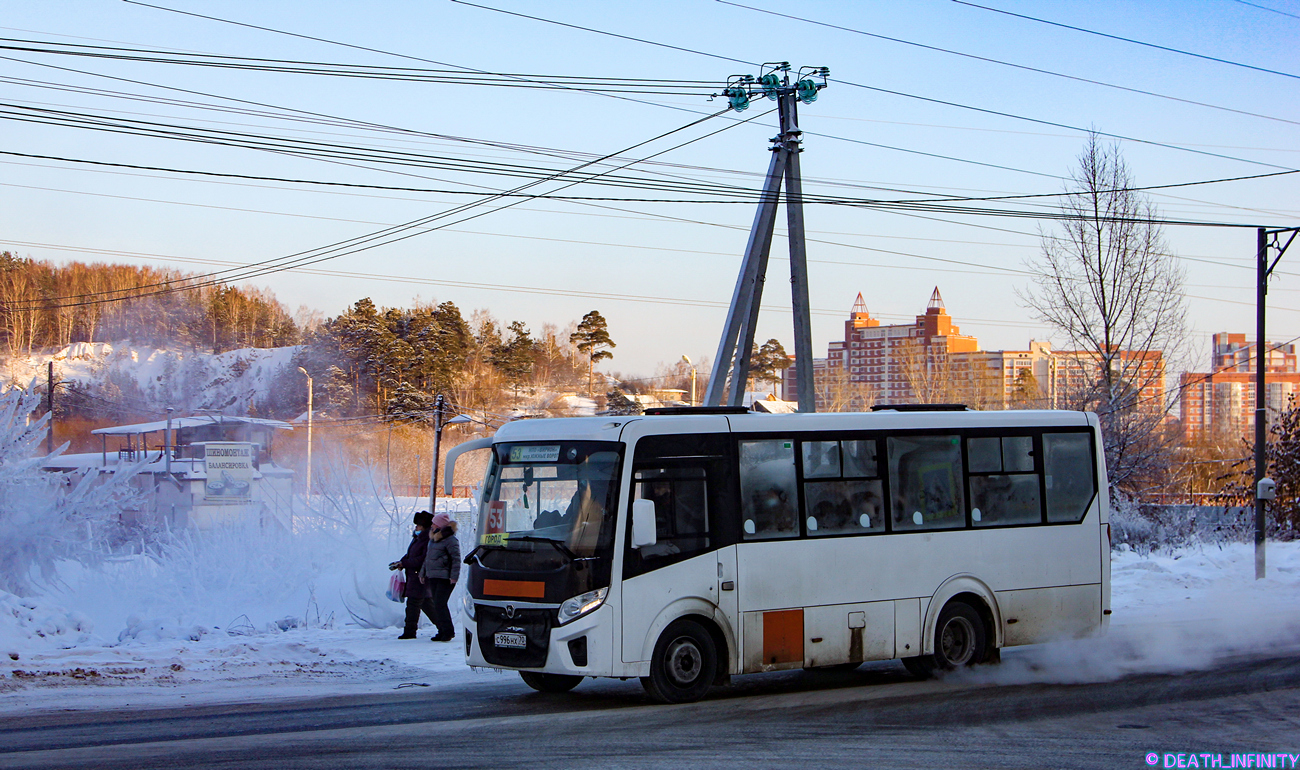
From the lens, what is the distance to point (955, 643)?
11766 mm

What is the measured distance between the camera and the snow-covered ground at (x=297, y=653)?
35.7 ft

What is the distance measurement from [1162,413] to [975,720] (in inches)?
1079

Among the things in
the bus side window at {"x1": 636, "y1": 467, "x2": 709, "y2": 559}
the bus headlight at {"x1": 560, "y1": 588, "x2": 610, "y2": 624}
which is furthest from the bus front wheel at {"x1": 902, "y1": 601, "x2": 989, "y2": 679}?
the bus headlight at {"x1": 560, "y1": 588, "x2": 610, "y2": 624}

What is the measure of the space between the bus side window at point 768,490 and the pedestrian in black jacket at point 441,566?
4.94 m

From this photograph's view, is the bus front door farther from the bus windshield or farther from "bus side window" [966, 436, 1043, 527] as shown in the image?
"bus side window" [966, 436, 1043, 527]

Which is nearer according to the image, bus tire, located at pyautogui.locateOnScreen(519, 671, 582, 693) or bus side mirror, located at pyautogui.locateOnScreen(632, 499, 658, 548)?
bus side mirror, located at pyautogui.locateOnScreen(632, 499, 658, 548)

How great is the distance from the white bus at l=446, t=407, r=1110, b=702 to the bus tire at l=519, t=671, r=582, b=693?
19 mm

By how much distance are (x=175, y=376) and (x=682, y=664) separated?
4006 inches

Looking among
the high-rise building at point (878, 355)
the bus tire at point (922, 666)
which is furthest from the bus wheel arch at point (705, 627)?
the high-rise building at point (878, 355)

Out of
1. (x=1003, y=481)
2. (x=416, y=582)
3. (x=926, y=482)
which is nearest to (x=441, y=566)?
(x=416, y=582)

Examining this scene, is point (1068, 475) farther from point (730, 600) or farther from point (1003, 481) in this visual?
point (730, 600)

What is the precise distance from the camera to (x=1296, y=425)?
30.2 metres

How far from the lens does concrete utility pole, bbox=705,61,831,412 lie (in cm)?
1938

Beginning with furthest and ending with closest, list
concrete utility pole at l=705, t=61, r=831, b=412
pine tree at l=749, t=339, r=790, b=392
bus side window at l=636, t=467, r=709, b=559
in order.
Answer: pine tree at l=749, t=339, r=790, b=392 < concrete utility pole at l=705, t=61, r=831, b=412 < bus side window at l=636, t=467, r=709, b=559
